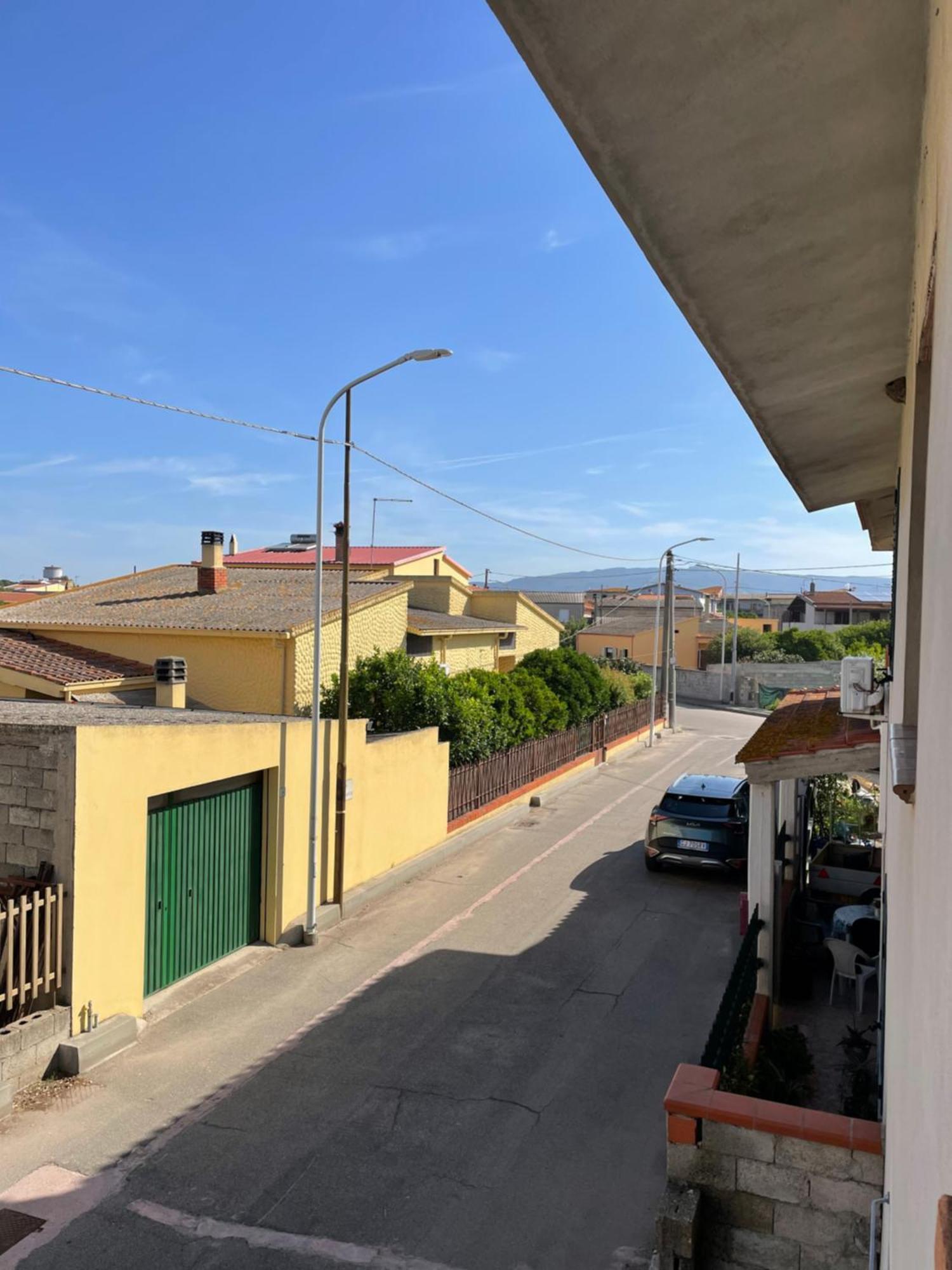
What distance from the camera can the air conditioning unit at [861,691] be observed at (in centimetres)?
559

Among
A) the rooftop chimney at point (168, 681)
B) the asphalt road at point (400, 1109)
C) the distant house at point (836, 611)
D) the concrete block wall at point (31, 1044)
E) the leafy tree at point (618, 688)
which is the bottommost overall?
the asphalt road at point (400, 1109)

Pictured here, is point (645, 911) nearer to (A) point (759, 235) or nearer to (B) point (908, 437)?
(B) point (908, 437)

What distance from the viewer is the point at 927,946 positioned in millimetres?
1817

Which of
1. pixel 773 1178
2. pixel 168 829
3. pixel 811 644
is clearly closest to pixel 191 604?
pixel 168 829

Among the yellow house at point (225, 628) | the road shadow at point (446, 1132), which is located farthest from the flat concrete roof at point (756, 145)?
the yellow house at point (225, 628)

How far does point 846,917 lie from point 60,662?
44.7ft

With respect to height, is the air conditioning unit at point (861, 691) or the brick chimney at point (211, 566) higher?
the brick chimney at point (211, 566)

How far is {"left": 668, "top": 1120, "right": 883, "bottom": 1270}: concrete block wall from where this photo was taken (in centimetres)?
462

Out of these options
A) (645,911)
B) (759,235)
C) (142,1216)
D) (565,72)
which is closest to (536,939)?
(645,911)

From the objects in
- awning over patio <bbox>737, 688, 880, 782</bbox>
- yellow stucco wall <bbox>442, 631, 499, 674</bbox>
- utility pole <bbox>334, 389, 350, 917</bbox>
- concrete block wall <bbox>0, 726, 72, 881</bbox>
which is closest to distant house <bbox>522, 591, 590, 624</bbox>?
yellow stucco wall <bbox>442, 631, 499, 674</bbox>

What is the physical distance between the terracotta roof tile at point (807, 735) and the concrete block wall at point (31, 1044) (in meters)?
5.79

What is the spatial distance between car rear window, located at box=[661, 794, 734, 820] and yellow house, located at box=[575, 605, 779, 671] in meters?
34.9

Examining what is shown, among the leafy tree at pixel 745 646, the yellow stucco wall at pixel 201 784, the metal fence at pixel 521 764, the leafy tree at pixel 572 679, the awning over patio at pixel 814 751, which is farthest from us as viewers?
the leafy tree at pixel 745 646

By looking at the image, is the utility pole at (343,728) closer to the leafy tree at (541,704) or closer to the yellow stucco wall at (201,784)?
the yellow stucco wall at (201,784)
